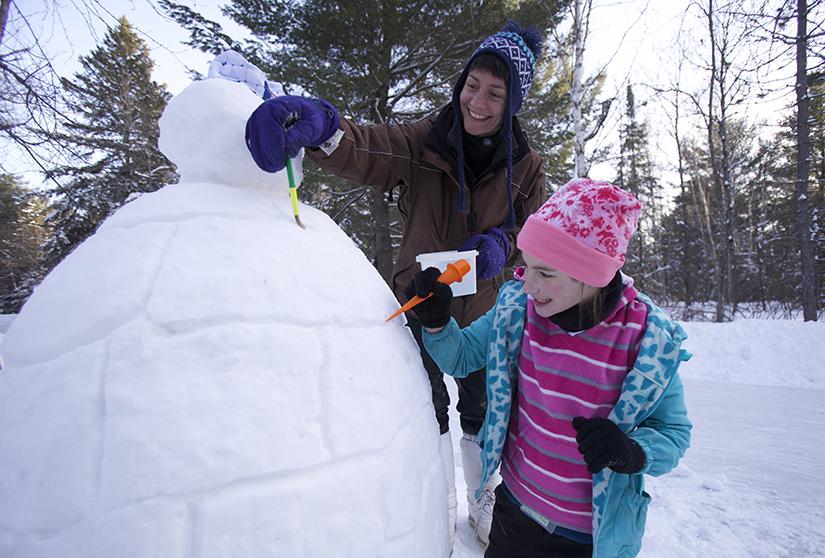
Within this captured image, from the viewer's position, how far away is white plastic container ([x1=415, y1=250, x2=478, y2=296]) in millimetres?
1336

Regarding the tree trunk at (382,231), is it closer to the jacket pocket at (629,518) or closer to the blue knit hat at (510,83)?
the blue knit hat at (510,83)

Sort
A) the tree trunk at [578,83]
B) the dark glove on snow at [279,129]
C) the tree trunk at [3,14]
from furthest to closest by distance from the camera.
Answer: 1. the tree trunk at [578,83]
2. the tree trunk at [3,14]
3. the dark glove on snow at [279,129]

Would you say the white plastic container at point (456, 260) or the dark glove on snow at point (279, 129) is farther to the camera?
the white plastic container at point (456, 260)

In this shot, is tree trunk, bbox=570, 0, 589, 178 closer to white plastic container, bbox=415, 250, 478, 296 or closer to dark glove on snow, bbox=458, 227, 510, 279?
dark glove on snow, bbox=458, 227, 510, 279

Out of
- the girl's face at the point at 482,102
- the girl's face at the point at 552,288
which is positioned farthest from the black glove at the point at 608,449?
the girl's face at the point at 482,102

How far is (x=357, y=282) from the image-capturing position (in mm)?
978

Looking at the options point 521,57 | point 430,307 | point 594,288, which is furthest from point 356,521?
point 521,57

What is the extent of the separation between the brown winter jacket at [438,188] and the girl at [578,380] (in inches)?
18.8

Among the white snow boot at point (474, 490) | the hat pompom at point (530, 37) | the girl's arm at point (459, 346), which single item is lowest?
the white snow boot at point (474, 490)

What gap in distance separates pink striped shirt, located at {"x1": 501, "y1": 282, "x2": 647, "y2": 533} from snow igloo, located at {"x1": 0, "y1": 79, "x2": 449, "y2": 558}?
0.44 metres

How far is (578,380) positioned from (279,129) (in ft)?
3.56

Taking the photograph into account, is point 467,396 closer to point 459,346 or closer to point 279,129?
point 459,346

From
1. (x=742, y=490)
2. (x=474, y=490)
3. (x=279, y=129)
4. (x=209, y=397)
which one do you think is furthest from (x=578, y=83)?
(x=209, y=397)

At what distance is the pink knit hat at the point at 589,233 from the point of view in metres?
1.11
